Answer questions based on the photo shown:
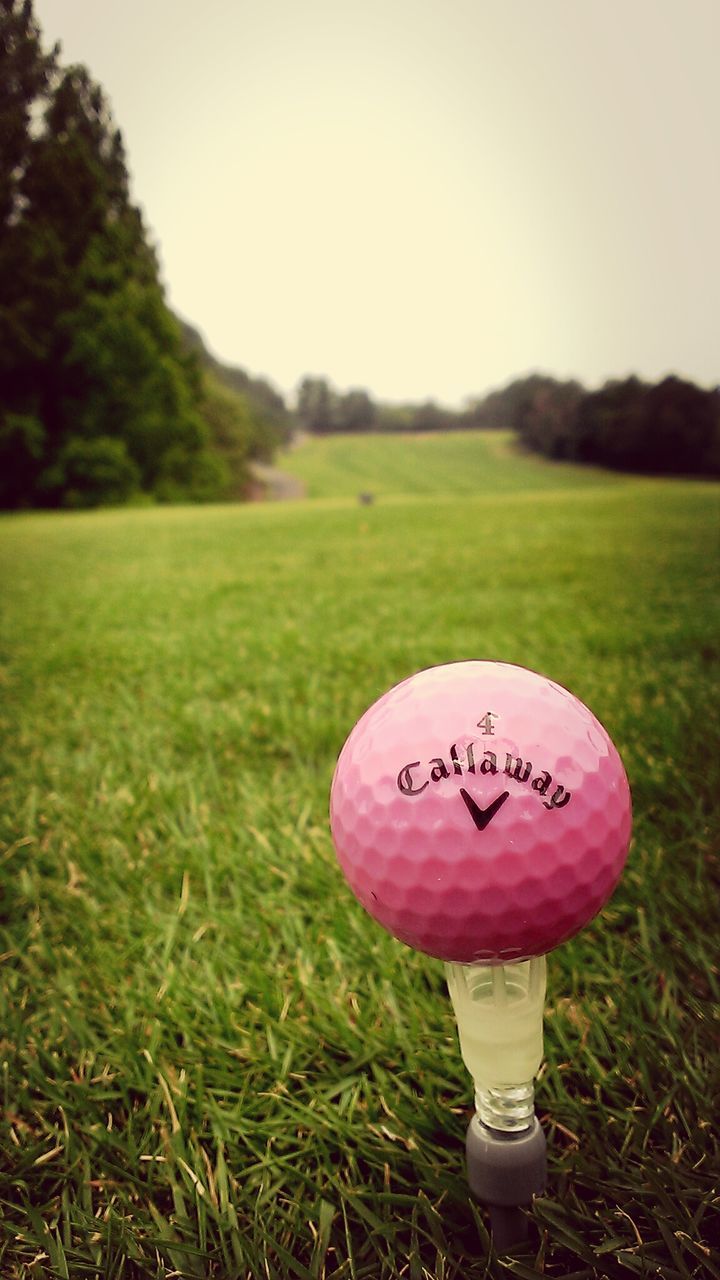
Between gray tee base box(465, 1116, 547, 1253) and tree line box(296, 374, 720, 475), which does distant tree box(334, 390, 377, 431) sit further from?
gray tee base box(465, 1116, 547, 1253)

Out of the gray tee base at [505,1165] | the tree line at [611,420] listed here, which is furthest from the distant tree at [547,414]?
the gray tee base at [505,1165]

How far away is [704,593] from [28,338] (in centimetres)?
1259

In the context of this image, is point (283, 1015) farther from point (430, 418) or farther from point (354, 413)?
point (354, 413)

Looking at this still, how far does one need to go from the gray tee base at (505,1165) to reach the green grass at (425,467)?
823 inches

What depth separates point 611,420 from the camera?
2075cm

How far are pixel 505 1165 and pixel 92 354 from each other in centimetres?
2054

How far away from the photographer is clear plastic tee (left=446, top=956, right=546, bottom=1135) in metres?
0.70

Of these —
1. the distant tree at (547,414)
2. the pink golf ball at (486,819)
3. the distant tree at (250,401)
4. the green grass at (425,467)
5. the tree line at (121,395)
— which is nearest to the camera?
the pink golf ball at (486,819)

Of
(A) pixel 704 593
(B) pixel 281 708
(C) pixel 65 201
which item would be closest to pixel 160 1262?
(B) pixel 281 708

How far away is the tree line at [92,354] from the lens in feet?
22.0

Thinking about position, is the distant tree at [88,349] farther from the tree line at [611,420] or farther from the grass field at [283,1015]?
the tree line at [611,420]

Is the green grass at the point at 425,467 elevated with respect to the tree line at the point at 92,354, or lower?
lower

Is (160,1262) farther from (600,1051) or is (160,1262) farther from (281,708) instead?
(281,708)

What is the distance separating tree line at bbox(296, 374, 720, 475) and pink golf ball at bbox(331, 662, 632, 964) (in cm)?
964
